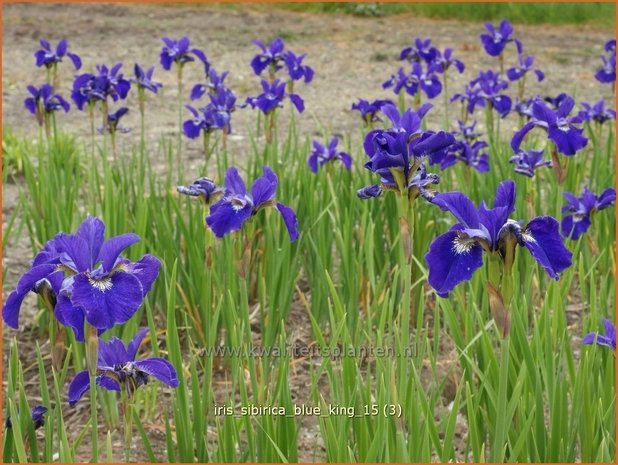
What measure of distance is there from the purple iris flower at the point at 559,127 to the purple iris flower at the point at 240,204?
1067mm

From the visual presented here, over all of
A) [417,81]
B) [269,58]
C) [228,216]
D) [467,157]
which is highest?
[269,58]

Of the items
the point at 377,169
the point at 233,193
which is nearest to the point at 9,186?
the point at 233,193

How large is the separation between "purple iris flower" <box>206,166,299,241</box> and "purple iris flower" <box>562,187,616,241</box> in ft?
5.22

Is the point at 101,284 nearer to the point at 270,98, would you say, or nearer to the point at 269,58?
the point at 270,98

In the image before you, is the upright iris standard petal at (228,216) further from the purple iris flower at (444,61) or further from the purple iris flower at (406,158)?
the purple iris flower at (444,61)

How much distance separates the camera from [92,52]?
37.5 ft

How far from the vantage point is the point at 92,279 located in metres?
1.90

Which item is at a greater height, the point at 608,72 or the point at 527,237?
the point at 608,72

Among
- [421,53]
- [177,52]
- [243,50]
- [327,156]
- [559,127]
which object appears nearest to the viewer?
[559,127]

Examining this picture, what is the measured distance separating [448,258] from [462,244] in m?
0.04

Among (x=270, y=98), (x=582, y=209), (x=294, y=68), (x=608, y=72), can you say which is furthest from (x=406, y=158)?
(x=608, y=72)

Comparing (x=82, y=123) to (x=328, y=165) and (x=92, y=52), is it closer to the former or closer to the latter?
(x=92, y=52)

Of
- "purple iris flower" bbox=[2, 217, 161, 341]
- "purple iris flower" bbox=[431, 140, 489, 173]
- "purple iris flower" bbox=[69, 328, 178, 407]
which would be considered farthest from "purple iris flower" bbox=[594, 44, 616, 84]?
"purple iris flower" bbox=[2, 217, 161, 341]

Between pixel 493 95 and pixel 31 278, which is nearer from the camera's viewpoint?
pixel 31 278
